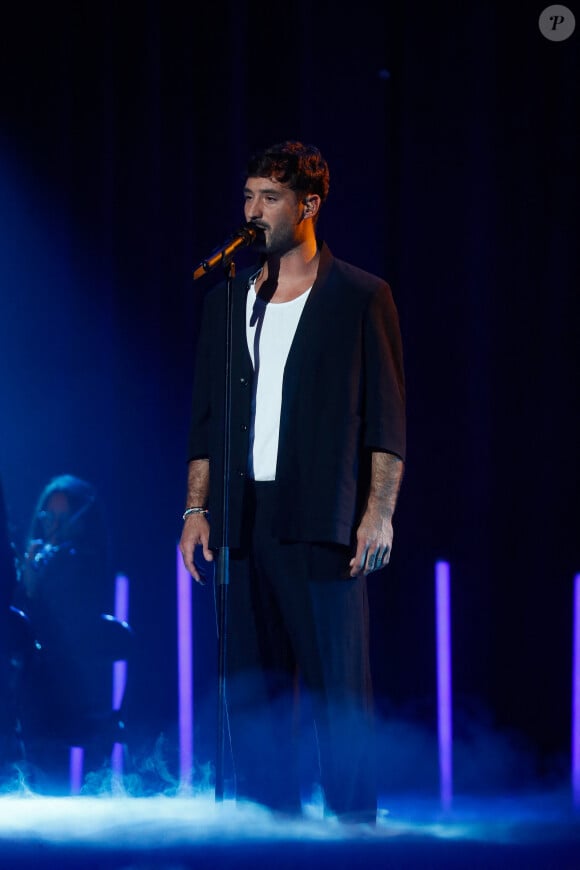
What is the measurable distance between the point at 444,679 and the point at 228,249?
1.78 metres

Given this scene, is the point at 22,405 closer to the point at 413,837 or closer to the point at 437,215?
the point at 437,215

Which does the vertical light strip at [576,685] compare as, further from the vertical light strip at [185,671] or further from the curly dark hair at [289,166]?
the curly dark hair at [289,166]

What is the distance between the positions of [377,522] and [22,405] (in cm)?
184

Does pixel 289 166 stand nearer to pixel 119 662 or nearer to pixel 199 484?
pixel 199 484

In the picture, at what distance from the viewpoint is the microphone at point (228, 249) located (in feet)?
7.43

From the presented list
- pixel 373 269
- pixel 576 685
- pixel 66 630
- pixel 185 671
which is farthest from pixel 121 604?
pixel 576 685

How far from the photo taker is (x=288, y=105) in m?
3.69

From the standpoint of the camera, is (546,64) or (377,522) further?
(546,64)

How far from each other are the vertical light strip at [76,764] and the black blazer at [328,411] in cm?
152

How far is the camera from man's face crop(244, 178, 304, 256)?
8.35 ft

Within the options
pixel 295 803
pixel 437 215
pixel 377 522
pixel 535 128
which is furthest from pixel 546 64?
pixel 295 803
